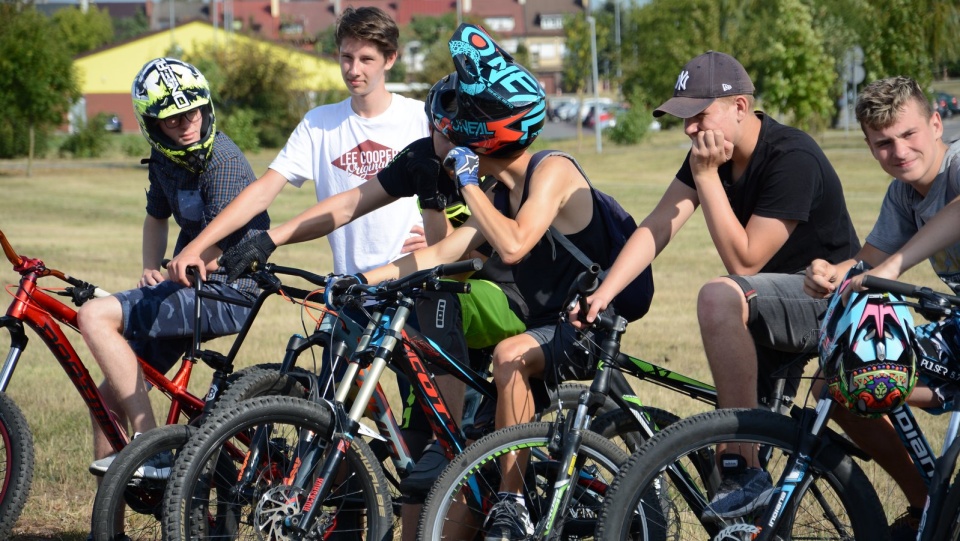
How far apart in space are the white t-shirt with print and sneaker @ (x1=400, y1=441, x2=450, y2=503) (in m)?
1.79

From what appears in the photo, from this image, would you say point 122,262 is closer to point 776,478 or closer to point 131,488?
point 131,488

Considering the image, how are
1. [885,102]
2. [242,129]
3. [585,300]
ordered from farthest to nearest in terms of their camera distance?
[242,129]
[585,300]
[885,102]

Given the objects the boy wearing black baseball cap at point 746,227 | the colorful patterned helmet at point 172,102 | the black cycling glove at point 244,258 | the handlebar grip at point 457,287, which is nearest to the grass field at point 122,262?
the boy wearing black baseball cap at point 746,227

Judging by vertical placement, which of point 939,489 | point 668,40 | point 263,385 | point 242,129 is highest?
point 668,40

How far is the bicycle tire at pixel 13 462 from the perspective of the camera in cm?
534

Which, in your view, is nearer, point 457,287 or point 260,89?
point 457,287

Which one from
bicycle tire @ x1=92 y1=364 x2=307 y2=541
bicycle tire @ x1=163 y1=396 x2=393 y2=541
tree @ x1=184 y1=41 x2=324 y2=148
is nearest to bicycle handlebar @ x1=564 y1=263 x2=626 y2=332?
bicycle tire @ x1=163 y1=396 x2=393 y2=541

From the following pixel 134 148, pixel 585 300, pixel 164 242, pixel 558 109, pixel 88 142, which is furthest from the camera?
pixel 558 109

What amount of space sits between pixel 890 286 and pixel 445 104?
78.7 inches

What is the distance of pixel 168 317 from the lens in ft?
18.0

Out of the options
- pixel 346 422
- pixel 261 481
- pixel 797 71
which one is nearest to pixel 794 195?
pixel 346 422

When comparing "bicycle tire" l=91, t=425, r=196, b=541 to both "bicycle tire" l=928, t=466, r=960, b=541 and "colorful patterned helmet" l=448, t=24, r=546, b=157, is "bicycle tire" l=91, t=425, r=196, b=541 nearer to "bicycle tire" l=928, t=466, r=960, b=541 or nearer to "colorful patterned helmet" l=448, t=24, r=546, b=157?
"colorful patterned helmet" l=448, t=24, r=546, b=157

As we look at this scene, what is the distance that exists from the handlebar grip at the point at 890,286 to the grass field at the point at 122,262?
171cm

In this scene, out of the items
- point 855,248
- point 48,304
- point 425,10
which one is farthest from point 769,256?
point 425,10
